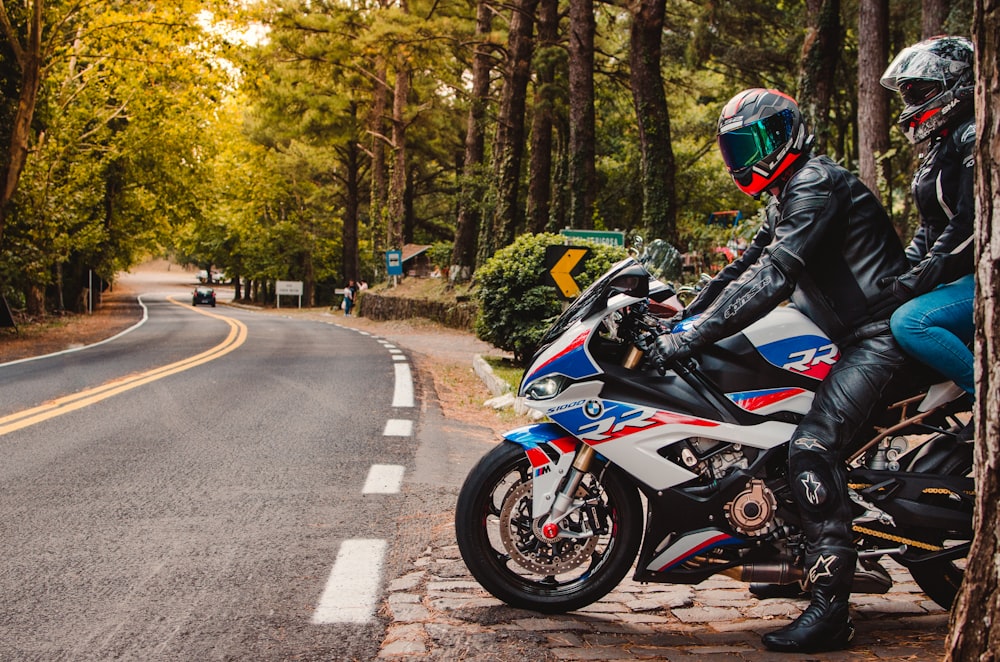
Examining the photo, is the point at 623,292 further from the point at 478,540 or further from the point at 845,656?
the point at 845,656

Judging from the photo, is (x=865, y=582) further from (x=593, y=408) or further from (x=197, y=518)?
(x=197, y=518)

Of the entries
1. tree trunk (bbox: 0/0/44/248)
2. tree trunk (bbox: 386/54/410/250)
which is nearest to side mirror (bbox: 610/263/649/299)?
tree trunk (bbox: 0/0/44/248)

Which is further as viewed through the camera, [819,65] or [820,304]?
[819,65]

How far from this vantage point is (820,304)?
12.7ft

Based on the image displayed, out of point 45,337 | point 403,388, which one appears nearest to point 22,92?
point 45,337

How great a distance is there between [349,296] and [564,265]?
128ft

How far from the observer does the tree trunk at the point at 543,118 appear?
928 inches

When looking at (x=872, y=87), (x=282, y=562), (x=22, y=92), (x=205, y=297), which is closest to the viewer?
(x=282, y=562)

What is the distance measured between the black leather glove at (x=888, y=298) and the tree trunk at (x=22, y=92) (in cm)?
2058

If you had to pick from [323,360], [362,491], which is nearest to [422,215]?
[323,360]

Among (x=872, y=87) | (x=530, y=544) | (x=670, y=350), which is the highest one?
(x=872, y=87)

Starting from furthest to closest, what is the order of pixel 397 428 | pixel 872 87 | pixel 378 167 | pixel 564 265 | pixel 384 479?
1. pixel 378 167
2. pixel 872 87
3. pixel 564 265
4. pixel 397 428
5. pixel 384 479

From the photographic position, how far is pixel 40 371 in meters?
14.3

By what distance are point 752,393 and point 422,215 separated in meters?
55.1
